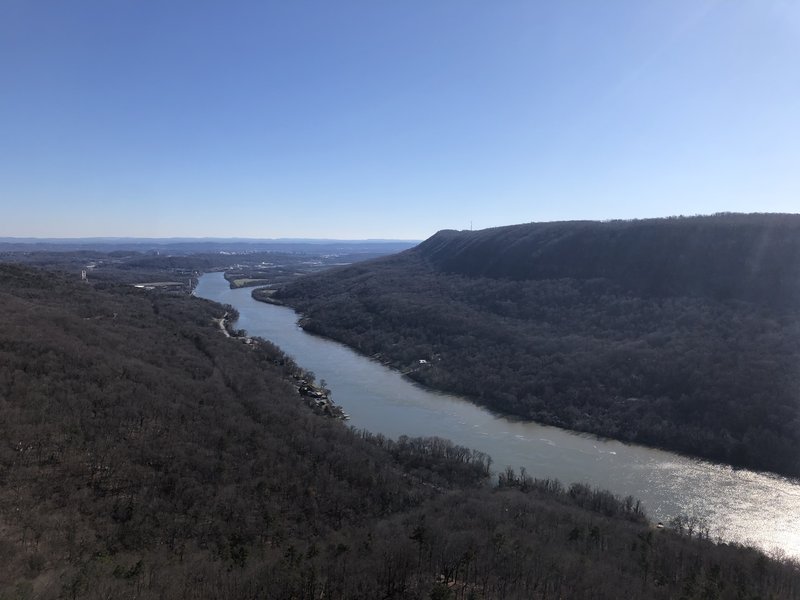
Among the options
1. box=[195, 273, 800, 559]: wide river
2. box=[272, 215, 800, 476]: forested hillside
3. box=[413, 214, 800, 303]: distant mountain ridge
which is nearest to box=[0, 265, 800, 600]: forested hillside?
box=[195, 273, 800, 559]: wide river

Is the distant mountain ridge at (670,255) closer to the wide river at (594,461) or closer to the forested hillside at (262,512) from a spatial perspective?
the wide river at (594,461)

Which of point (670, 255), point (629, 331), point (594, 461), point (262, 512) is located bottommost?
point (594, 461)

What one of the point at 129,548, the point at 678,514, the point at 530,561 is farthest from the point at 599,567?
the point at 129,548

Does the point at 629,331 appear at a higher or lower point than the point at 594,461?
higher

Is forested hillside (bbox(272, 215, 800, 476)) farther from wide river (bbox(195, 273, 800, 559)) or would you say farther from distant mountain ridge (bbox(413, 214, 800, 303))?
wide river (bbox(195, 273, 800, 559))

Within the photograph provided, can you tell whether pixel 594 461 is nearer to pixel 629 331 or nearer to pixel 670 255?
pixel 629 331

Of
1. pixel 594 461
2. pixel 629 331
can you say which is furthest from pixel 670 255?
pixel 594 461

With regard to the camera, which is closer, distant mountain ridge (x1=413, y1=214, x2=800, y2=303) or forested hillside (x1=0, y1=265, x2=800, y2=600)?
forested hillside (x1=0, y1=265, x2=800, y2=600)

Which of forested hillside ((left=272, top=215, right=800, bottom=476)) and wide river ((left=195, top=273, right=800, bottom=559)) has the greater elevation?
forested hillside ((left=272, top=215, right=800, bottom=476))
